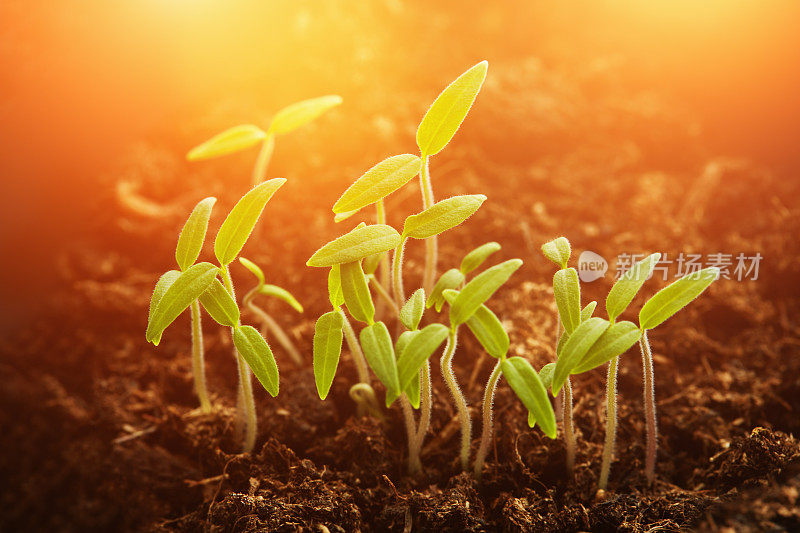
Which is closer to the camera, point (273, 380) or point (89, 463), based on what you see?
point (273, 380)

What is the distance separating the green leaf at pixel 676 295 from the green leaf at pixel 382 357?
0.32 metres

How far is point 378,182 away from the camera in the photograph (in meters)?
0.76

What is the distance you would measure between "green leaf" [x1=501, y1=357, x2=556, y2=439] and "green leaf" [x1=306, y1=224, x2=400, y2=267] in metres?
0.21

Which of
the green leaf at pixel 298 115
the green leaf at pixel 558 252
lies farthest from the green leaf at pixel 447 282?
the green leaf at pixel 298 115

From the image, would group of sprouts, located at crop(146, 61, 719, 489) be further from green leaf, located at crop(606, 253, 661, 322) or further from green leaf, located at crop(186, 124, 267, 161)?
green leaf, located at crop(186, 124, 267, 161)

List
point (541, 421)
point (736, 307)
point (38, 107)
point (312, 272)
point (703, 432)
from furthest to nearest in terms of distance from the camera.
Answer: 1. point (38, 107)
2. point (312, 272)
3. point (736, 307)
4. point (703, 432)
5. point (541, 421)

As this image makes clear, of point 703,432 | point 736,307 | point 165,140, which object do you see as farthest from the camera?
point 165,140

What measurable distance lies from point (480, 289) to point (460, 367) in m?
0.44

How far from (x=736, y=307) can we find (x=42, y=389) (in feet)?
4.61

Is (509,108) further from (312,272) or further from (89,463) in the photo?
(89,463)

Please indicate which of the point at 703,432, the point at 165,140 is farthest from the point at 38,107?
the point at 703,432

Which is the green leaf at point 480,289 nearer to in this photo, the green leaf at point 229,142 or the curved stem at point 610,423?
the curved stem at point 610,423

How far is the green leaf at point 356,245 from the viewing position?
2.32ft

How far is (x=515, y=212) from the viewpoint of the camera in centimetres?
137
